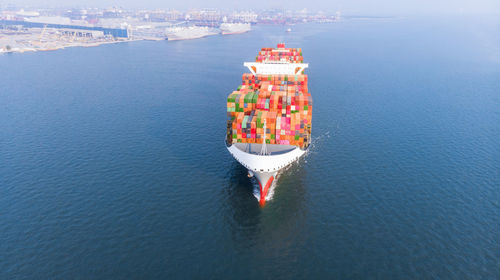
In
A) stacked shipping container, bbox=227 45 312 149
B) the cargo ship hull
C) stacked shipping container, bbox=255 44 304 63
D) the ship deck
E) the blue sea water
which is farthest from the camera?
stacked shipping container, bbox=255 44 304 63

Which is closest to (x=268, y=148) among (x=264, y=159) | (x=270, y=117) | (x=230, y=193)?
(x=264, y=159)

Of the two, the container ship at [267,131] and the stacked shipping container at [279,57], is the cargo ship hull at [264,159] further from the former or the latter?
the stacked shipping container at [279,57]

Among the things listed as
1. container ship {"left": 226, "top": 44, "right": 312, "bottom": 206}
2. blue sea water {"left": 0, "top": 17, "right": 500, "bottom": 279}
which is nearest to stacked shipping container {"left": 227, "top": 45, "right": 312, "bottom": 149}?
container ship {"left": 226, "top": 44, "right": 312, "bottom": 206}

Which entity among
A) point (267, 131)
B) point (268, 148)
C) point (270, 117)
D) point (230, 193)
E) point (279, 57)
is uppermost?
point (279, 57)

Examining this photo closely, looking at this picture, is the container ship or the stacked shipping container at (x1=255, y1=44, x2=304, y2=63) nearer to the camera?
the container ship

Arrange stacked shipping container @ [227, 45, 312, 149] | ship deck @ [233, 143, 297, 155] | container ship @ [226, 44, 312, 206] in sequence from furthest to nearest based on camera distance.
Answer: stacked shipping container @ [227, 45, 312, 149]
ship deck @ [233, 143, 297, 155]
container ship @ [226, 44, 312, 206]

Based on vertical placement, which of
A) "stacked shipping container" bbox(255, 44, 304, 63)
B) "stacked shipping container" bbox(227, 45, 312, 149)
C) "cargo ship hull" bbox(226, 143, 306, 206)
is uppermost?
"stacked shipping container" bbox(255, 44, 304, 63)

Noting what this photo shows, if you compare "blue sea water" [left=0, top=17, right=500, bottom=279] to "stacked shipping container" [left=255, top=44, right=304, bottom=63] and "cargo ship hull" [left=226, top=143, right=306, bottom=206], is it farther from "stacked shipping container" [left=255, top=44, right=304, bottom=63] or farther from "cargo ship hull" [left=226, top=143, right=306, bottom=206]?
"stacked shipping container" [left=255, top=44, right=304, bottom=63]

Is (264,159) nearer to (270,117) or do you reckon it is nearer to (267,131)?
(267,131)
